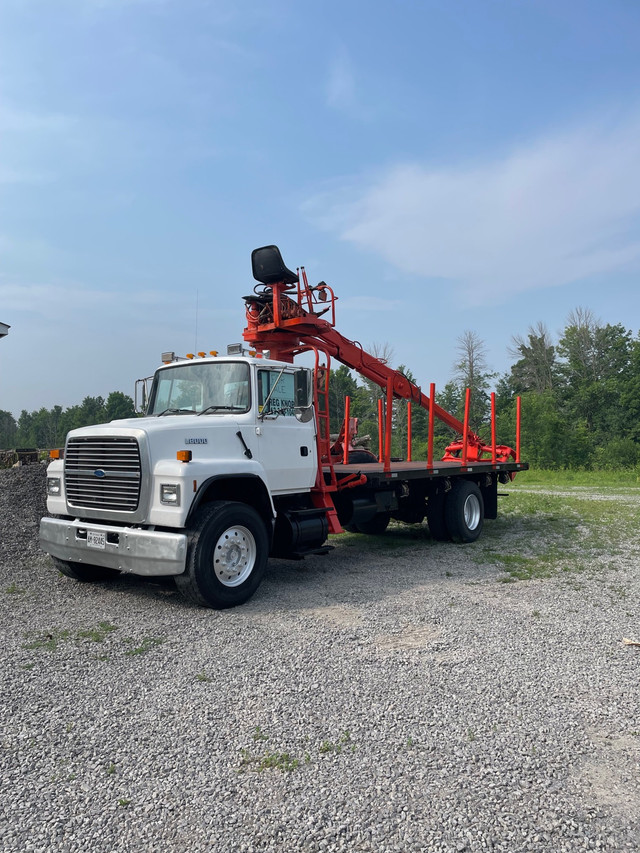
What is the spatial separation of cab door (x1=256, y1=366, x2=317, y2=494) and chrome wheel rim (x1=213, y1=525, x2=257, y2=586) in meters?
0.86

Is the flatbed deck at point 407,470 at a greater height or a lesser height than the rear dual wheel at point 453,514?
greater

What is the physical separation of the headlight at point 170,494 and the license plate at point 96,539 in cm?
78

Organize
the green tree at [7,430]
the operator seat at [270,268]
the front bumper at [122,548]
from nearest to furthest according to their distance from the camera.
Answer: the front bumper at [122,548] < the operator seat at [270,268] < the green tree at [7,430]

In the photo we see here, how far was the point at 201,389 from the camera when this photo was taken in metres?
7.51

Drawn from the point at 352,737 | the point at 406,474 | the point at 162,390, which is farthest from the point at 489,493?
the point at 352,737

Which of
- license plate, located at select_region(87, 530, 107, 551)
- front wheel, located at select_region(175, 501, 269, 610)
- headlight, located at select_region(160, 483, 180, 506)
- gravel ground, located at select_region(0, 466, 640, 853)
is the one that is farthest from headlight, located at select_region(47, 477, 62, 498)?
front wheel, located at select_region(175, 501, 269, 610)

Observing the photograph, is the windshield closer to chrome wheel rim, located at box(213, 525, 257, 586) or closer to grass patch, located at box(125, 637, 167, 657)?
chrome wheel rim, located at box(213, 525, 257, 586)

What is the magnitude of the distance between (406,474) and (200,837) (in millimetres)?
6768

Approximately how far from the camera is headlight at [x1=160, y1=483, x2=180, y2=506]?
6.05 m

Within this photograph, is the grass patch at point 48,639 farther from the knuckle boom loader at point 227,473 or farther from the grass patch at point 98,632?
the knuckle boom loader at point 227,473

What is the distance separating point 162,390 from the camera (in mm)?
7891

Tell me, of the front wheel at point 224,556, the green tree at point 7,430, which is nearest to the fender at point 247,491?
the front wheel at point 224,556

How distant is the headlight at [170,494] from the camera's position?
19.8 feet

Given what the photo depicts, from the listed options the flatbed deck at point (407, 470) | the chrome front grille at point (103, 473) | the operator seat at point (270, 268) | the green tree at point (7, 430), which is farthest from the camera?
the green tree at point (7, 430)
